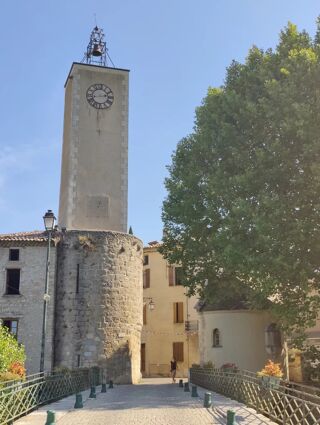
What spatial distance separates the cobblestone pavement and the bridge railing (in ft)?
1.11

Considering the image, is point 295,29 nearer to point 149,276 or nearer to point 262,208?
point 262,208

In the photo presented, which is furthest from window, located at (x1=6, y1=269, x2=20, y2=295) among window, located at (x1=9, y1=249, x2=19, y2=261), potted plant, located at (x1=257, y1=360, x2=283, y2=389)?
potted plant, located at (x1=257, y1=360, x2=283, y2=389)

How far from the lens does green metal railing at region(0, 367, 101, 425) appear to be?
12.1 meters

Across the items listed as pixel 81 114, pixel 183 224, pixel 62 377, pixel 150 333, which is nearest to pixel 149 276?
pixel 150 333

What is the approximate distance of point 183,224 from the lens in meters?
25.4

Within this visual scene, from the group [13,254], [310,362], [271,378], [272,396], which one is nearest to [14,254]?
[13,254]

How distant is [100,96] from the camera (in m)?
34.2

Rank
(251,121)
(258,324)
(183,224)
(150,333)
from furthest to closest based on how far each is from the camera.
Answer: (150,333), (258,324), (183,224), (251,121)

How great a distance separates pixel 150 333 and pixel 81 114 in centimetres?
2039

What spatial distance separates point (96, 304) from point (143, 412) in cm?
1540

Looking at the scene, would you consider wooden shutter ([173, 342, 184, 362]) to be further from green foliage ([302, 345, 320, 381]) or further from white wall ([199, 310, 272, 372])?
green foliage ([302, 345, 320, 381])

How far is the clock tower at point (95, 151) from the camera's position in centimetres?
3262

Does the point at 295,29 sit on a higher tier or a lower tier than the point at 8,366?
higher

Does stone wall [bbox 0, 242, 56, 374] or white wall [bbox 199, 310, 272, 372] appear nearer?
white wall [bbox 199, 310, 272, 372]
